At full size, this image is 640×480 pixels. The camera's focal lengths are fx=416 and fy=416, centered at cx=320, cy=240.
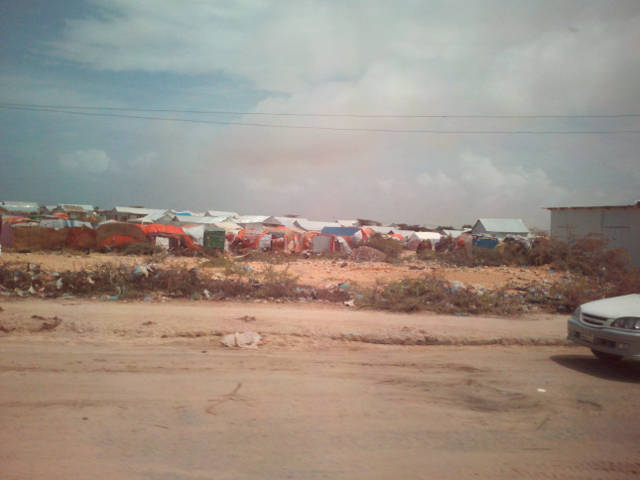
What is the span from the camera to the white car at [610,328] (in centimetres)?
592

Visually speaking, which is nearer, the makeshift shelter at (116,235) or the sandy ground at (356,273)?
the sandy ground at (356,273)

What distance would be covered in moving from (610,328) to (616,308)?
0.56 meters

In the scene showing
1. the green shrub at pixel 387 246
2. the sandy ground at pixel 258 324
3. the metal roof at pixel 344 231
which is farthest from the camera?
the metal roof at pixel 344 231

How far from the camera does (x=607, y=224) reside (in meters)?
25.1

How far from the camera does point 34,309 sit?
9.05 meters

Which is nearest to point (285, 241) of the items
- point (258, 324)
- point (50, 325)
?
point (258, 324)

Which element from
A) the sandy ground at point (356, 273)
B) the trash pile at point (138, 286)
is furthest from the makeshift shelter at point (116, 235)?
the trash pile at point (138, 286)

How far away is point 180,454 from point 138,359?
9.69 feet

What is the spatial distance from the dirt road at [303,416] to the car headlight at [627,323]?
0.74 meters

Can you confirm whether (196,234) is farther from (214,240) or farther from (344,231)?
(344,231)

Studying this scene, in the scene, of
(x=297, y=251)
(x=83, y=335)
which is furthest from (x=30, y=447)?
(x=297, y=251)

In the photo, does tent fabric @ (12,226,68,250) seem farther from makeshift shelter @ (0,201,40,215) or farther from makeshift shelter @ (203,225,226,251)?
makeshift shelter @ (0,201,40,215)

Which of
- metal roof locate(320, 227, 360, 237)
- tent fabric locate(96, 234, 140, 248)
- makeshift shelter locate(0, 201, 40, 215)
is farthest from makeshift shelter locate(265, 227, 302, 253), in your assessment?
makeshift shelter locate(0, 201, 40, 215)

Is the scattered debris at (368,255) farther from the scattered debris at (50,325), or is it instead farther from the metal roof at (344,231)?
the scattered debris at (50,325)
